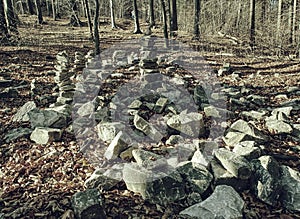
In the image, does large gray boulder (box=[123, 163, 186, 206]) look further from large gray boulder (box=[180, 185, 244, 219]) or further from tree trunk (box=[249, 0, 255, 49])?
tree trunk (box=[249, 0, 255, 49])

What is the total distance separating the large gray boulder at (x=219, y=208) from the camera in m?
2.66

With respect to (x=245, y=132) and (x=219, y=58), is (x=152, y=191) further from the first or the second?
(x=219, y=58)

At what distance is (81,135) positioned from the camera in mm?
4770

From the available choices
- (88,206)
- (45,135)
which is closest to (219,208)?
(88,206)

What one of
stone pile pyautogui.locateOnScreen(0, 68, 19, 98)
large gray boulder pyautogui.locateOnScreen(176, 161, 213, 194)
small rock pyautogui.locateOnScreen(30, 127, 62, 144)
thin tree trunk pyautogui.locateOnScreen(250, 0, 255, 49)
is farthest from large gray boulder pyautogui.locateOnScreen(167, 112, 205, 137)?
thin tree trunk pyautogui.locateOnScreen(250, 0, 255, 49)

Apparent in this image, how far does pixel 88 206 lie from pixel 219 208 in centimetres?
132

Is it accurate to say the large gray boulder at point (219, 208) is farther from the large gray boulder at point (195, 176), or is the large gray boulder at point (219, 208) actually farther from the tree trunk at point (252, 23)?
the tree trunk at point (252, 23)

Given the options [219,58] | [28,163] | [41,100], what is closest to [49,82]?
[41,100]

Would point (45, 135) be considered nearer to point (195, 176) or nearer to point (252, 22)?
point (195, 176)

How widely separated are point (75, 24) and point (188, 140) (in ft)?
66.7

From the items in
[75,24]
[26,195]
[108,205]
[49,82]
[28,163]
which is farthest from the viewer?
[75,24]

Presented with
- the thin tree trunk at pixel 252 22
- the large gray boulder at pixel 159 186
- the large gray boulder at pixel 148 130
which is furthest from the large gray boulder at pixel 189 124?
the thin tree trunk at pixel 252 22

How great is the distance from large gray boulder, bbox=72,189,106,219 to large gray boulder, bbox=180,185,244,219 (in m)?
0.84

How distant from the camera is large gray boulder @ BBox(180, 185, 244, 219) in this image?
266 cm
